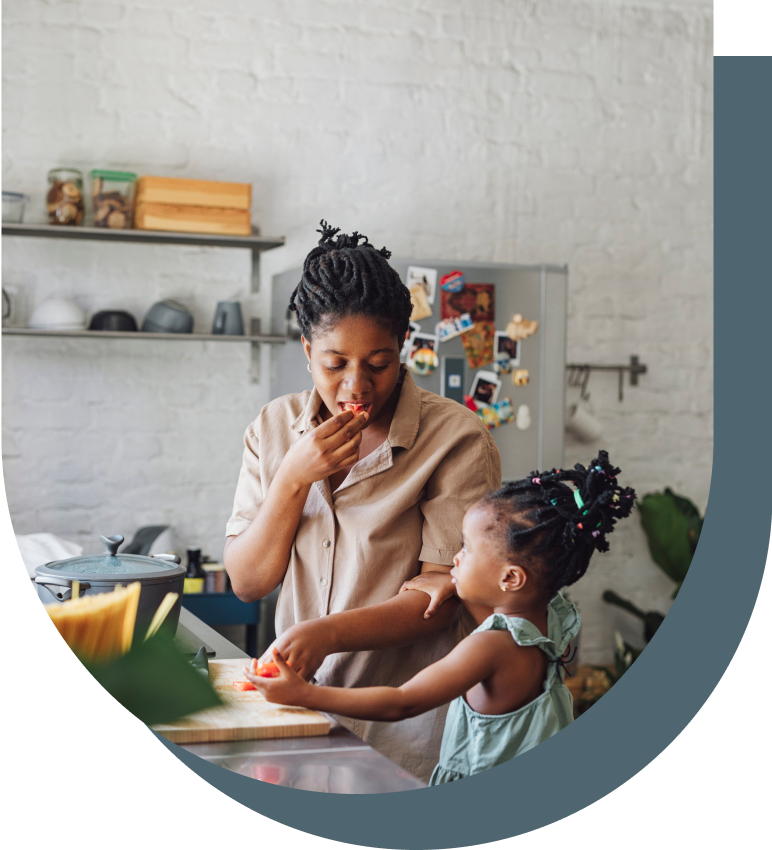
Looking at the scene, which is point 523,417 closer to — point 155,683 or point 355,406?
point 355,406

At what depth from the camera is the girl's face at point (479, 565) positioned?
1034 mm

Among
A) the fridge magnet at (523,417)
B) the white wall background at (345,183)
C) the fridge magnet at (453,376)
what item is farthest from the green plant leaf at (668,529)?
the fridge magnet at (453,376)

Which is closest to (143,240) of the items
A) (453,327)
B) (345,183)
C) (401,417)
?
(345,183)

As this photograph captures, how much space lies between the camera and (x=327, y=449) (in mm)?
1026

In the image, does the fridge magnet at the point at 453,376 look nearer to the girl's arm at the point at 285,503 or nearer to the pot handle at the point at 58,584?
the girl's arm at the point at 285,503

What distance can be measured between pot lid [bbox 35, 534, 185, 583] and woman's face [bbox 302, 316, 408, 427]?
275 mm

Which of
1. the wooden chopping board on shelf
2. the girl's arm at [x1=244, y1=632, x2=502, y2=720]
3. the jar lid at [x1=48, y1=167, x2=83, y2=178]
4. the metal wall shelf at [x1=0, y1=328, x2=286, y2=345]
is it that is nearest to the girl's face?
the girl's arm at [x1=244, y1=632, x2=502, y2=720]

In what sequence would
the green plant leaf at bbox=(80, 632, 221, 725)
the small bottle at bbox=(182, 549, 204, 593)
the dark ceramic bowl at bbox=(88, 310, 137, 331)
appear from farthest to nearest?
the dark ceramic bowl at bbox=(88, 310, 137, 331)
the small bottle at bbox=(182, 549, 204, 593)
the green plant leaf at bbox=(80, 632, 221, 725)

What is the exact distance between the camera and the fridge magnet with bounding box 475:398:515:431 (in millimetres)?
2686

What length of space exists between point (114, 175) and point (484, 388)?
129cm

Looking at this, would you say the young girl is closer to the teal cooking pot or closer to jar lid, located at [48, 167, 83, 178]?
the teal cooking pot

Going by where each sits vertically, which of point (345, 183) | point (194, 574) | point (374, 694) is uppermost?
point (345, 183)

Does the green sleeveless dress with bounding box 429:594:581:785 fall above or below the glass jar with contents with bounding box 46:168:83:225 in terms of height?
below

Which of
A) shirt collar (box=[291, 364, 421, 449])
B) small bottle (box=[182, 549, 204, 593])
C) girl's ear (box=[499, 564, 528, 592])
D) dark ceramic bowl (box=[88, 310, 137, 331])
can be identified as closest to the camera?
girl's ear (box=[499, 564, 528, 592])
